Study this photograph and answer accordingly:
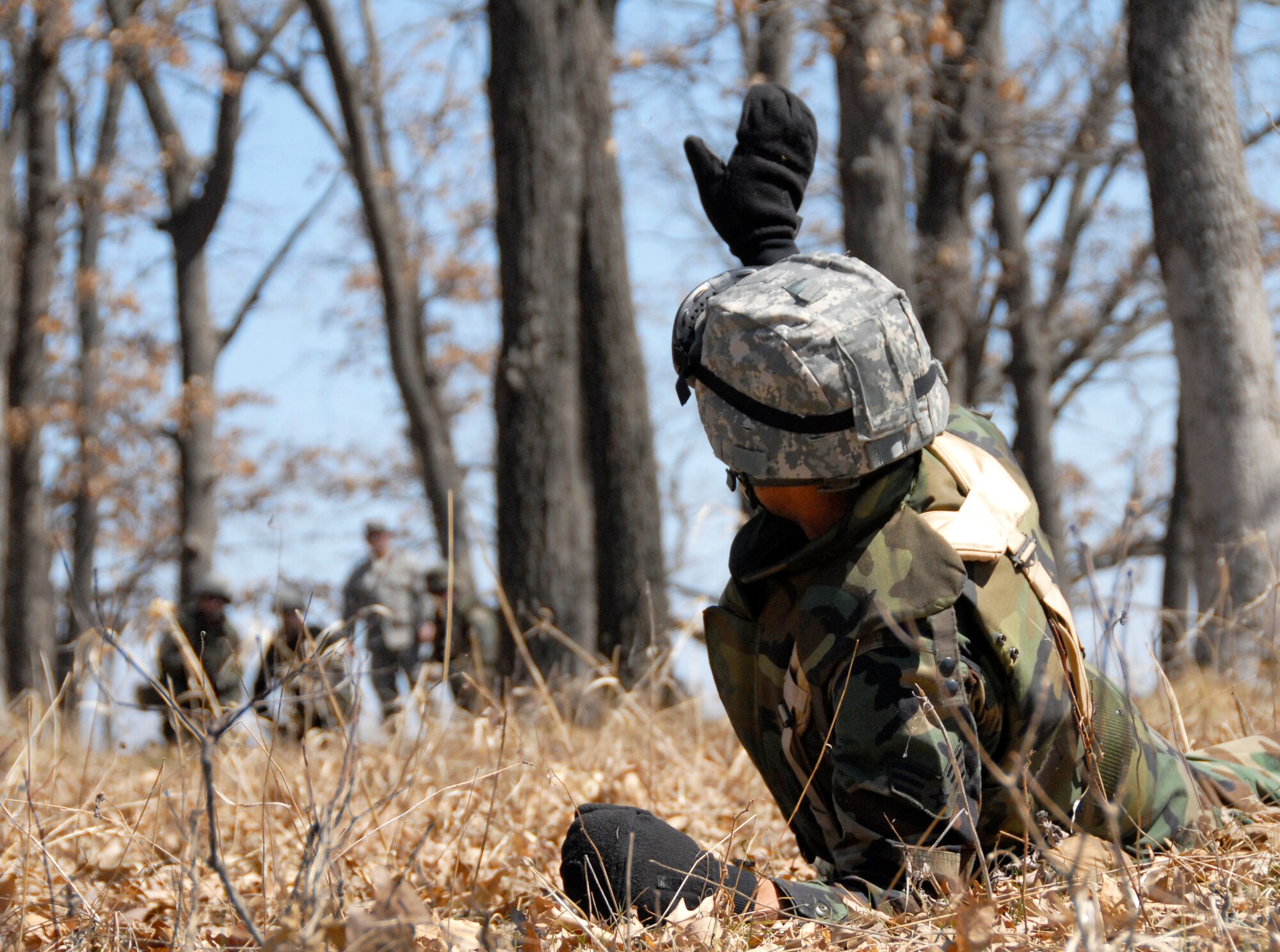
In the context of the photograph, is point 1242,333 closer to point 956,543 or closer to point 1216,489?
point 1216,489

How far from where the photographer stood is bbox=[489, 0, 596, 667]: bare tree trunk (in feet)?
17.6

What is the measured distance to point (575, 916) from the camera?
1.69 metres

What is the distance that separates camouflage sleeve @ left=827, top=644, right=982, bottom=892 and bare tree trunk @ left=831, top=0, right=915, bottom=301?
594cm

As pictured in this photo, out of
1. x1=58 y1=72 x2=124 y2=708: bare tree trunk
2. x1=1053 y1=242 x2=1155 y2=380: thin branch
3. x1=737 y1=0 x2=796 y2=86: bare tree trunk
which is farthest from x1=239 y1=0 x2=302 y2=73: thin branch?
x1=1053 y1=242 x2=1155 y2=380: thin branch

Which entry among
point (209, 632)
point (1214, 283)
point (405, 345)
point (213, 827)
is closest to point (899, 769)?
point (213, 827)

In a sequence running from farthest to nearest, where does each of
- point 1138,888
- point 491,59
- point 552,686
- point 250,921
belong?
1. point 491,59
2. point 552,686
3. point 1138,888
4. point 250,921

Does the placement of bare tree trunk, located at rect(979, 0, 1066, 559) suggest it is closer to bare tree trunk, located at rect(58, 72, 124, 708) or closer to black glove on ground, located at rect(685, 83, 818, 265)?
black glove on ground, located at rect(685, 83, 818, 265)

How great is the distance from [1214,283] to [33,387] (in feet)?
35.8

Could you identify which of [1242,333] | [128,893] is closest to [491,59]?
[1242,333]

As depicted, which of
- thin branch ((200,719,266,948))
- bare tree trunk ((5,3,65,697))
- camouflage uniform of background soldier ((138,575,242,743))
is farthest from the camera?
bare tree trunk ((5,3,65,697))

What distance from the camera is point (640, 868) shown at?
165 cm

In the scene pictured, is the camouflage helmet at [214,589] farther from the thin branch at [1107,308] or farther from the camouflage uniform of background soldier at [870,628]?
the thin branch at [1107,308]

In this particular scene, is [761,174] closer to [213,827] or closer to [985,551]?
[985,551]

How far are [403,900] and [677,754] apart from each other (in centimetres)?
205
